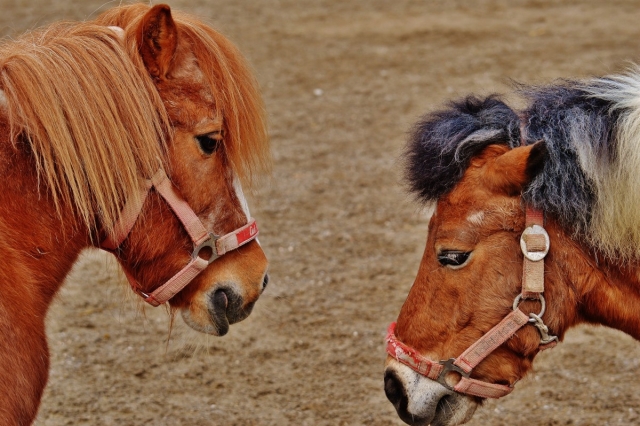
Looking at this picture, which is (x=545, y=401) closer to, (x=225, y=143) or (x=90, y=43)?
(x=225, y=143)

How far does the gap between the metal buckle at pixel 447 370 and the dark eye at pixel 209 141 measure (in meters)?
1.07

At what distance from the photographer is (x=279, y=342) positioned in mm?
4387

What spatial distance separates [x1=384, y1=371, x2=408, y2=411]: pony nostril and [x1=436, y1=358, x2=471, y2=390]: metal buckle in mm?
152

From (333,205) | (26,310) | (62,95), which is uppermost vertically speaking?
(62,95)

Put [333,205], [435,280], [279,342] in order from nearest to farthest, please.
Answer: [435,280], [279,342], [333,205]

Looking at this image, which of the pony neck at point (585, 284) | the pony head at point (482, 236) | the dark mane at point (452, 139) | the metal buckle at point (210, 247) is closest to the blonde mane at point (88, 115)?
the metal buckle at point (210, 247)

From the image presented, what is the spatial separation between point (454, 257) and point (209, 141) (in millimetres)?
916

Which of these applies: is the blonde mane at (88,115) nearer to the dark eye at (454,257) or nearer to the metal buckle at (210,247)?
the metal buckle at (210,247)

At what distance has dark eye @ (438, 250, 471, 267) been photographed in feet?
8.26

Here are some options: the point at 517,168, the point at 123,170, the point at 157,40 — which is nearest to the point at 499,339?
the point at 517,168

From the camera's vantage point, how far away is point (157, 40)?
2.49 m

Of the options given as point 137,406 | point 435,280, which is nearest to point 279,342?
point 137,406

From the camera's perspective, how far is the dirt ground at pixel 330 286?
382 centimetres

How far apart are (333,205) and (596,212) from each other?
362 centimetres
